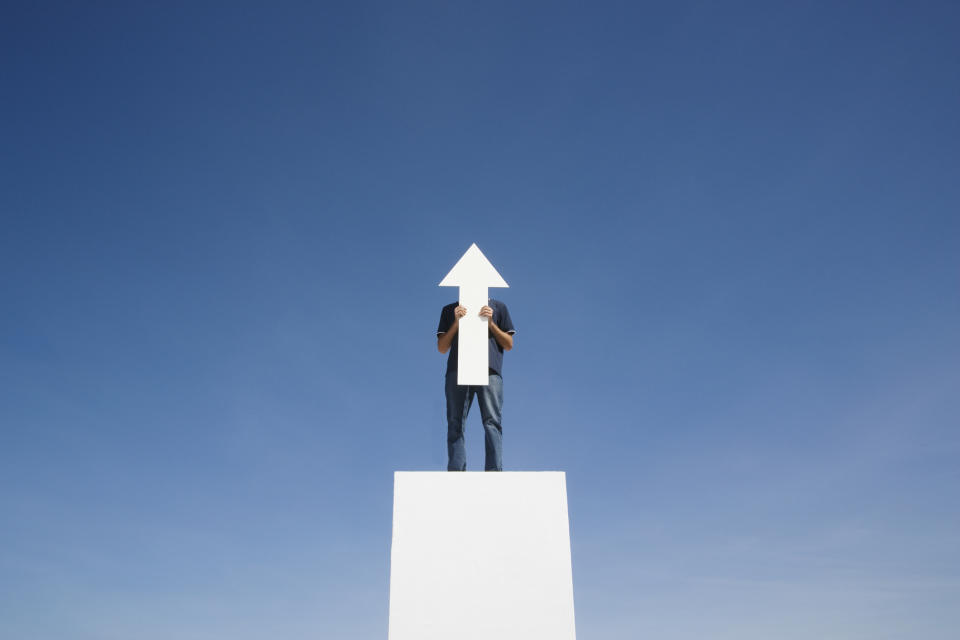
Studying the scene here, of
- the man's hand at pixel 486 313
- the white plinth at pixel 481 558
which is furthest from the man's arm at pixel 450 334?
the white plinth at pixel 481 558

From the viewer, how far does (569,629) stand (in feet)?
16.6

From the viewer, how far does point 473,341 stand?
6703 millimetres

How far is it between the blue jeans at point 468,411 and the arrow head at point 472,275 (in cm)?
95

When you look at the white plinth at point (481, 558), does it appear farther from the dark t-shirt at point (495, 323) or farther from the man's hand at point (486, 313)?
the man's hand at point (486, 313)

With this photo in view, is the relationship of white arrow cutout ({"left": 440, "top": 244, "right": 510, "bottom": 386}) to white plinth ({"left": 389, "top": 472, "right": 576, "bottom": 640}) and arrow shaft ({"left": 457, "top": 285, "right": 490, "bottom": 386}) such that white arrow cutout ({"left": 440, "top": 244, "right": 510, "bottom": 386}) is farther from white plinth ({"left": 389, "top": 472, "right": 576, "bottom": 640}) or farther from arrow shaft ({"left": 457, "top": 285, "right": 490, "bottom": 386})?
white plinth ({"left": 389, "top": 472, "right": 576, "bottom": 640})

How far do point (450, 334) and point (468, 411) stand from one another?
2.73ft

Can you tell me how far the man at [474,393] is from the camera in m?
6.55

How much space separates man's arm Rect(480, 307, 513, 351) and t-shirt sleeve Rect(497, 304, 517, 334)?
0.15 ft

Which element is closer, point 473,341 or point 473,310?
point 473,341

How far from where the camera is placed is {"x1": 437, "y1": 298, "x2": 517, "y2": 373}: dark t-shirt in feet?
22.6

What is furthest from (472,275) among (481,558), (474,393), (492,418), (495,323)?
(481,558)

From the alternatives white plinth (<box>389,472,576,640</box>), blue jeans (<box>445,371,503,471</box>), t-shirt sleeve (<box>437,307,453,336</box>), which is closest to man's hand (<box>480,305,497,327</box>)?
t-shirt sleeve (<box>437,307,453,336</box>)

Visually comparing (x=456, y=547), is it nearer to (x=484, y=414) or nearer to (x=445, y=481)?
(x=445, y=481)

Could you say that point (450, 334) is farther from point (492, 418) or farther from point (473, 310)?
point (492, 418)
